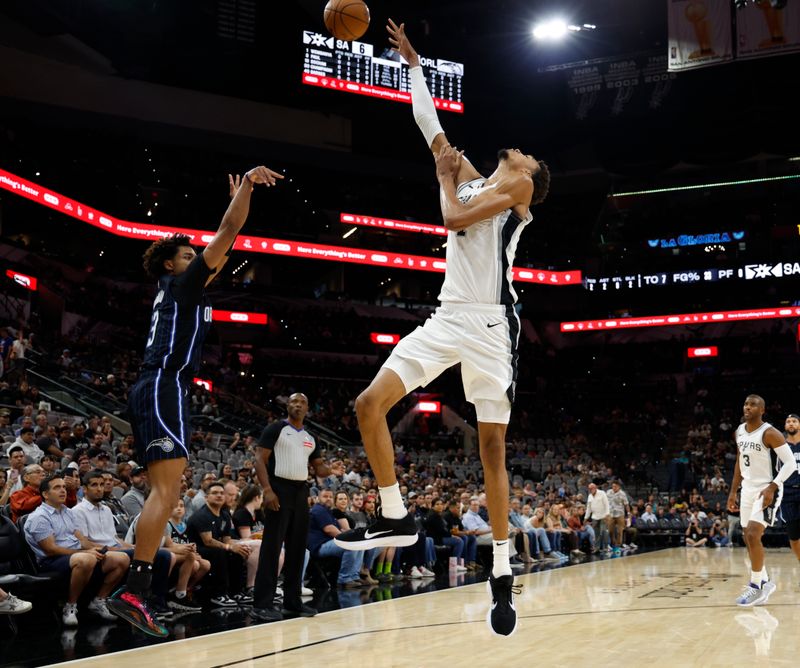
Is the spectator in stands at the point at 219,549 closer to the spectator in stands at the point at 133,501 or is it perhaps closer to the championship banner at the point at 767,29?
the spectator in stands at the point at 133,501

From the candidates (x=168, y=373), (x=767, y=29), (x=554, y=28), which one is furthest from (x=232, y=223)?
(x=554, y=28)

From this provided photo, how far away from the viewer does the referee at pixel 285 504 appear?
6.82 metres

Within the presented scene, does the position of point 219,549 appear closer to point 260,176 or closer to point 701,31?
point 260,176

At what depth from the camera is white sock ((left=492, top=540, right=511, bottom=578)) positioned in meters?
4.11

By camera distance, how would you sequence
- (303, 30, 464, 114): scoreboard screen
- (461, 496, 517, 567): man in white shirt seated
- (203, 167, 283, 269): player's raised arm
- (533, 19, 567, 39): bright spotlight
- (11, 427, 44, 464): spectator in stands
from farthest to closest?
1. (303, 30, 464, 114): scoreboard screen
2. (533, 19, 567, 39): bright spotlight
3. (461, 496, 517, 567): man in white shirt seated
4. (11, 427, 44, 464): spectator in stands
5. (203, 167, 283, 269): player's raised arm

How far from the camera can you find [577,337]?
35125mm

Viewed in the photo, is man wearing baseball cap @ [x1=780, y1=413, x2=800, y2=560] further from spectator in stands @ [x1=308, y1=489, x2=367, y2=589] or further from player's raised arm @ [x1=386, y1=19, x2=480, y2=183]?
player's raised arm @ [x1=386, y1=19, x2=480, y2=183]

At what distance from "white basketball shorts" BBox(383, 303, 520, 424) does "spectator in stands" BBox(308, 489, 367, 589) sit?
16.6 ft

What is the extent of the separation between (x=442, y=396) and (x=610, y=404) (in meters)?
6.18

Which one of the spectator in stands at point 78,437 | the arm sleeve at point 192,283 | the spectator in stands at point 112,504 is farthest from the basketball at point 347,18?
the spectator in stands at point 78,437

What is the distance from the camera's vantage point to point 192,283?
436cm

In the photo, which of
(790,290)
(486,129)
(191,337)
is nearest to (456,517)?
(191,337)

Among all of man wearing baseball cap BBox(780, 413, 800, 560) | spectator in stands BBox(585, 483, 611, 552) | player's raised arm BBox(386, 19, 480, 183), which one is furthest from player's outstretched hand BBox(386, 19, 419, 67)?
spectator in stands BBox(585, 483, 611, 552)

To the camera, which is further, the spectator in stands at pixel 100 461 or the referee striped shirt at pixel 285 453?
the spectator in stands at pixel 100 461
